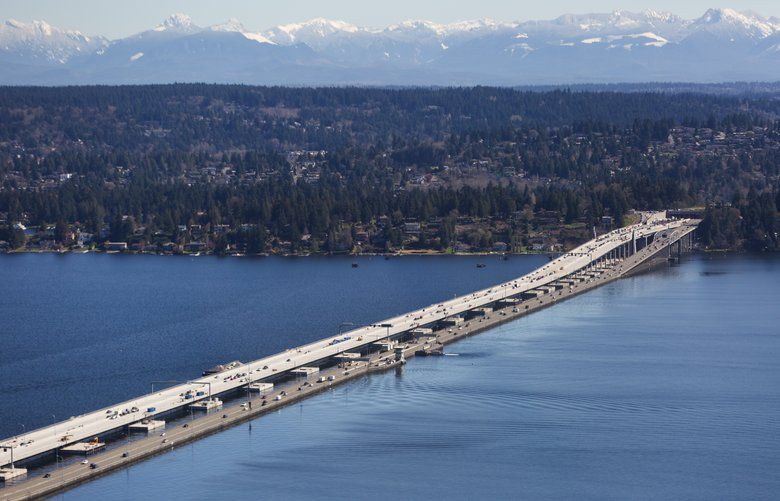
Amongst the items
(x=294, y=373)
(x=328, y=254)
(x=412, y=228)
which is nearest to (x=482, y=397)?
(x=294, y=373)

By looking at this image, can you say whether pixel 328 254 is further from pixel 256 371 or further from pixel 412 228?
pixel 256 371

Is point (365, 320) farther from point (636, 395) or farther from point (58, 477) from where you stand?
point (58, 477)

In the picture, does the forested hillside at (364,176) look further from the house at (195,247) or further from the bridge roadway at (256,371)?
the bridge roadway at (256,371)

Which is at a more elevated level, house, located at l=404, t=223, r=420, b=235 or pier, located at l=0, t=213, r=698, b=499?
house, located at l=404, t=223, r=420, b=235

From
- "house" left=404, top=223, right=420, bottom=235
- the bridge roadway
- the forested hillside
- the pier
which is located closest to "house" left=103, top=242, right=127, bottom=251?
the forested hillside

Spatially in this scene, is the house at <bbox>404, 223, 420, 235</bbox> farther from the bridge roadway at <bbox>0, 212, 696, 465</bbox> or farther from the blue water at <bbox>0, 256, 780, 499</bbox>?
the blue water at <bbox>0, 256, 780, 499</bbox>

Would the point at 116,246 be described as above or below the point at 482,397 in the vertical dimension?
above

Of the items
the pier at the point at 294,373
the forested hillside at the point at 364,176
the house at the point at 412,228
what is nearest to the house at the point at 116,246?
the forested hillside at the point at 364,176
